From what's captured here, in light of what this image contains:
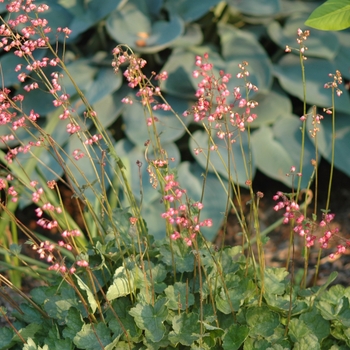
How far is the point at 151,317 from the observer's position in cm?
147

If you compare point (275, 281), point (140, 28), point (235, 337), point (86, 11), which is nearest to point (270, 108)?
point (140, 28)

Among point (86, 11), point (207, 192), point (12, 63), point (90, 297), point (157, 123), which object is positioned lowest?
point (207, 192)

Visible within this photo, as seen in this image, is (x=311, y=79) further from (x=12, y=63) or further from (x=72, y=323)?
(x=72, y=323)

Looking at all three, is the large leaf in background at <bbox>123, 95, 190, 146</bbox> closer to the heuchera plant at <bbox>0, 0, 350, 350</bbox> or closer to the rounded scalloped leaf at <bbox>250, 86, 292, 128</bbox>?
the rounded scalloped leaf at <bbox>250, 86, 292, 128</bbox>

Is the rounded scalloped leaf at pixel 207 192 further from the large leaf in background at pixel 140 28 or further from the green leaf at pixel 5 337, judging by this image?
the green leaf at pixel 5 337

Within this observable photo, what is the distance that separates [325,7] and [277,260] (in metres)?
1.80

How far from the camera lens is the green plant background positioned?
9.43 ft

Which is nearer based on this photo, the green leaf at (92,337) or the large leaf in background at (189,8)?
the green leaf at (92,337)

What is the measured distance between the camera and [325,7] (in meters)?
1.35

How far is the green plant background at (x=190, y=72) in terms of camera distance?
9.43ft

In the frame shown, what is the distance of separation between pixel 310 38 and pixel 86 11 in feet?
3.49

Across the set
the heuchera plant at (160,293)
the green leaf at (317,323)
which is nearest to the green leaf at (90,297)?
the heuchera plant at (160,293)

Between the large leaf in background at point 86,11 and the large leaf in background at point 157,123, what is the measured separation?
1.36 feet

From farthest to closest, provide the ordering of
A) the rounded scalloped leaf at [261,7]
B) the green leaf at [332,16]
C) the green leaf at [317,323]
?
the rounded scalloped leaf at [261,7], the green leaf at [317,323], the green leaf at [332,16]
